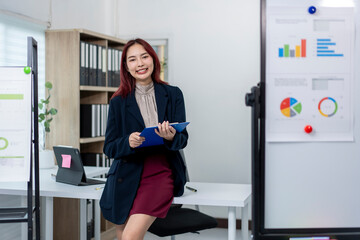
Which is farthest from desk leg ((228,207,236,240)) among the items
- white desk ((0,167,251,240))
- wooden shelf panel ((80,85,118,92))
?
wooden shelf panel ((80,85,118,92))

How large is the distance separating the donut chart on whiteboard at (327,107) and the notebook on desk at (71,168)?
1.55 metres

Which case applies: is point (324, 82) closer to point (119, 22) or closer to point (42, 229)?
point (42, 229)

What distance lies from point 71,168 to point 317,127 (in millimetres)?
1660

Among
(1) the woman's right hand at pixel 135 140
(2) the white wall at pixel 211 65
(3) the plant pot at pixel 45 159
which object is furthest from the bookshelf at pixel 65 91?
(1) the woman's right hand at pixel 135 140

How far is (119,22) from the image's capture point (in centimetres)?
441

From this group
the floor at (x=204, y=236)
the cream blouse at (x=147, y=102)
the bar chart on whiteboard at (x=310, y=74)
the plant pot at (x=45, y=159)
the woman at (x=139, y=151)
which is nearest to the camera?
the bar chart on whiteboard at (x=310, y=74)

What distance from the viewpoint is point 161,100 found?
221cm

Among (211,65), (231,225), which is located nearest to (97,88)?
(211,65)

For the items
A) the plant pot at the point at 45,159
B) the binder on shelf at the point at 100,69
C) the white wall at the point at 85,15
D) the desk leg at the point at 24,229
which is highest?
the white wall at the point at 85,15

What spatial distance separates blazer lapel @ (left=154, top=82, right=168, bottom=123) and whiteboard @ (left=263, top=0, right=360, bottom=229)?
97 centimetres

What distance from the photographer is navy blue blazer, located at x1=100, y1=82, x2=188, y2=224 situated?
2.11 meters

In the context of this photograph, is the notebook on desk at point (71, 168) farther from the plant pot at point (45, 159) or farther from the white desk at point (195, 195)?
the plant pot at point (45, 159)

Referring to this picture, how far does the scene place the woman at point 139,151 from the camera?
2.09 meters

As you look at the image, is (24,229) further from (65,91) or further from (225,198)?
(225,198)
